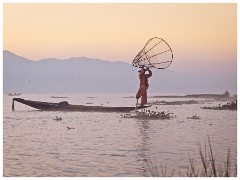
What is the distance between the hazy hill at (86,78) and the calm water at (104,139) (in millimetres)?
78

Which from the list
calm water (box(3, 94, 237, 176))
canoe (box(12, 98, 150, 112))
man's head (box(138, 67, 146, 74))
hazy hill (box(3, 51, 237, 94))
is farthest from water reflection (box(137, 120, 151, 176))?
man's head (box(138, 67, 146, 74))

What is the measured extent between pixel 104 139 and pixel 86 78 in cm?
49

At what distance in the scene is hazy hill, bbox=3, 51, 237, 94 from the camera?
3287mm

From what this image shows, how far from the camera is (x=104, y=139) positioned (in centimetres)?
322

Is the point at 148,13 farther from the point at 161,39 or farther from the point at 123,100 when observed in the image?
the point at 123,100

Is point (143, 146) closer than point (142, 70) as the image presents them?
Yes

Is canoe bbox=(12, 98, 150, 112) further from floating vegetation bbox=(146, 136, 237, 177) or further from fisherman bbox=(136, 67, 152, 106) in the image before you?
floating vegetation bbox=(146, 136, 237, 177)

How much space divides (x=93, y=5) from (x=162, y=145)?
1156 mm

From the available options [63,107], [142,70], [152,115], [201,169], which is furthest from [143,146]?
[63,107]

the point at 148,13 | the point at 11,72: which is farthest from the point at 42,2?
the point at 148,13

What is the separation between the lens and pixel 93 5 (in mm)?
3295

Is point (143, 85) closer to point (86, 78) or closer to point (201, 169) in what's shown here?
point (86, 78)

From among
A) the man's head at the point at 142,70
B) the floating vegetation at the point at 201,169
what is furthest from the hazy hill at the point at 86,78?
the floating vegetation at the point at 201,169

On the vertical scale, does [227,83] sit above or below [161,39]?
below
